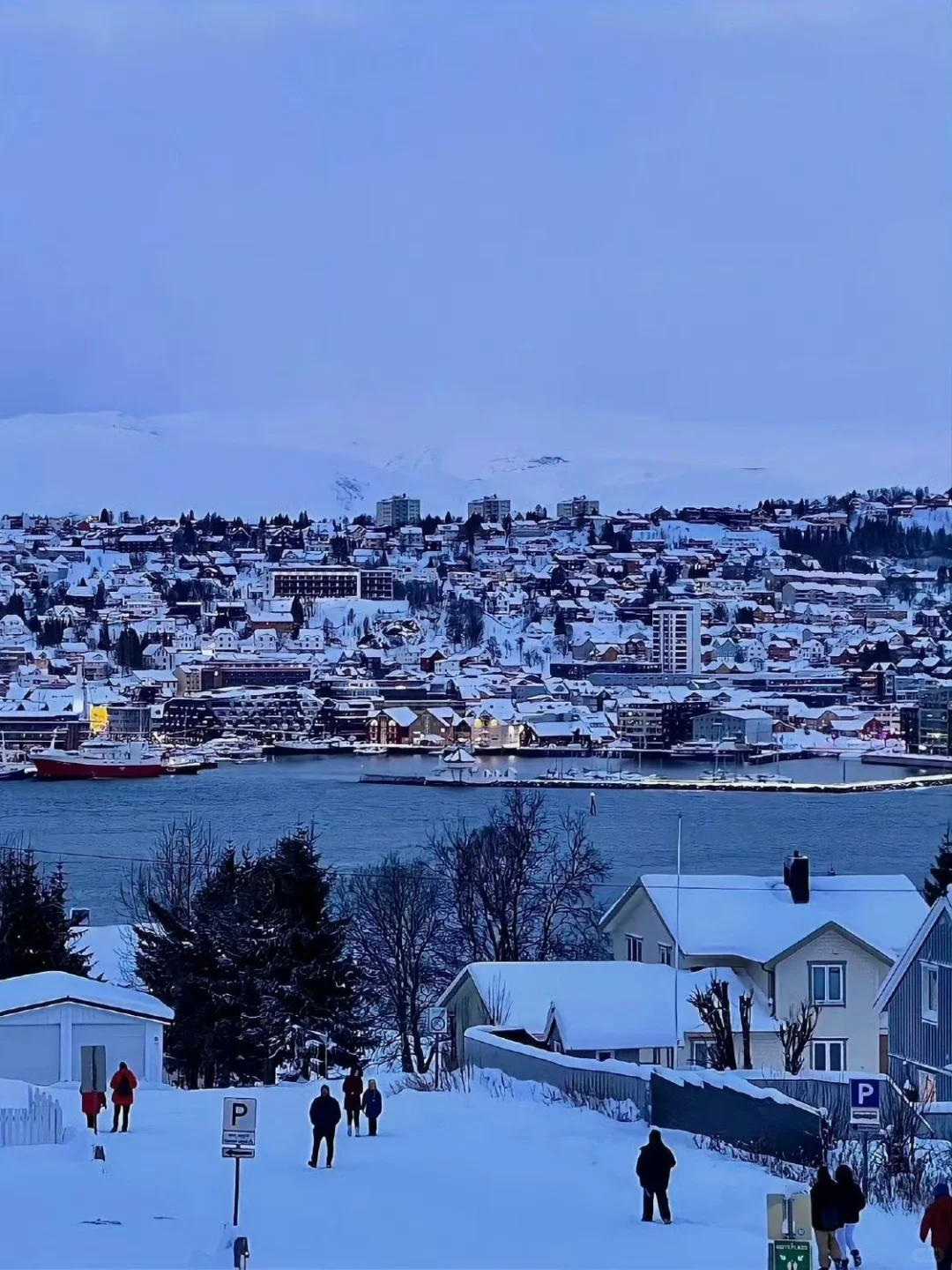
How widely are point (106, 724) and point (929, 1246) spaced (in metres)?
42.0

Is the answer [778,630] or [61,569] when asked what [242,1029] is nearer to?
[778,630]

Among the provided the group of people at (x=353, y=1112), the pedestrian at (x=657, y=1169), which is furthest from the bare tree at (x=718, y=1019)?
the pedestrian at (x=657, y=1169)

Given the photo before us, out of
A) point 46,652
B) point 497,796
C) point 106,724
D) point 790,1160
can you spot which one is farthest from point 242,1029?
point 46,652

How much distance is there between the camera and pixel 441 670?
54.6 metres

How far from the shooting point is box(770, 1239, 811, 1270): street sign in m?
2.90

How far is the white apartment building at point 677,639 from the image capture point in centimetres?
5782

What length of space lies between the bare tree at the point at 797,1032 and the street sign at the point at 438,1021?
141 centimetres

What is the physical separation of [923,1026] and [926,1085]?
20 centimetres

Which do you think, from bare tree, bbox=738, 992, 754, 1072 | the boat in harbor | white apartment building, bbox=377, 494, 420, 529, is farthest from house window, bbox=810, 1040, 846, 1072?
white apartment building, bbox=377, 494, 420, 529

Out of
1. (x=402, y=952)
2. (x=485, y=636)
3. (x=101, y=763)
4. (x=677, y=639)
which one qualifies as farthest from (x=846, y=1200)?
(x=485, y=636)

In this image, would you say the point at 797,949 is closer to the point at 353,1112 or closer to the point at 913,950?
the point at 913,950

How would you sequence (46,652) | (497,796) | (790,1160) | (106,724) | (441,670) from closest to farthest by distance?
(790,1160), (497,796), (106,724), (441,670), (46,652)

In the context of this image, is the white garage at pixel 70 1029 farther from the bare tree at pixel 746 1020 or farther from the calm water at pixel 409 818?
the calm water at pixel 409 818

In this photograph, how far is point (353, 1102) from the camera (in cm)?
443
